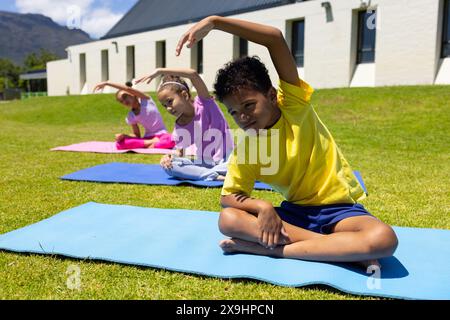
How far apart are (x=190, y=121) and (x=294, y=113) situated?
276cm

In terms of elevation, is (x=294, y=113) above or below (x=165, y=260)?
above

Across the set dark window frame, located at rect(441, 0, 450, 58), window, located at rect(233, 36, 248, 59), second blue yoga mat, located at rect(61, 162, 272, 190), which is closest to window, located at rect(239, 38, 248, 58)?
window, located at rect(233, 36, 248, 59)

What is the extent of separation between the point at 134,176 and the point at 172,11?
25.4 metres

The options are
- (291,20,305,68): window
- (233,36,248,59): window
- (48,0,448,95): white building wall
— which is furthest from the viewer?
(233,36,248,59): window

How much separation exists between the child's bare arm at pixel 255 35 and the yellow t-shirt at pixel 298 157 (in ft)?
0.29

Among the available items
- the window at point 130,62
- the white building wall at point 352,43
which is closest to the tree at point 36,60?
the window at point 130,62

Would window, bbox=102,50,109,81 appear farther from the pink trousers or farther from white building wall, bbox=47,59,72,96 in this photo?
the pink trousers

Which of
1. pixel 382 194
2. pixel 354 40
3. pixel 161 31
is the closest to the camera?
pixel 382 194

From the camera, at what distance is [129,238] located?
2.99 m

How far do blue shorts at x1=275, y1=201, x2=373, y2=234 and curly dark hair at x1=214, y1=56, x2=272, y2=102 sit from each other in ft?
2.58

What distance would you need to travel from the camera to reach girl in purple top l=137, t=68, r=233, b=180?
5035 millimetres
